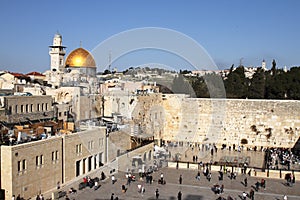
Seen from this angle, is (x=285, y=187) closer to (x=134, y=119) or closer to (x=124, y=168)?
(x=124, y=168)

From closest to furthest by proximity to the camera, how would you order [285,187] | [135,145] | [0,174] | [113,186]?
[0,174] → [113,186] → [285,187] → [135,145]

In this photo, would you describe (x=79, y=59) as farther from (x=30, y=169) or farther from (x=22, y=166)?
(x=22, y=166)

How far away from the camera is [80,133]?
1418 cm

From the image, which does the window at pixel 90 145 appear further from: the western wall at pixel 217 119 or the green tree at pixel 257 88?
the green tree at pixel 257 88

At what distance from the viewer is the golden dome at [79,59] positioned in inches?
1276

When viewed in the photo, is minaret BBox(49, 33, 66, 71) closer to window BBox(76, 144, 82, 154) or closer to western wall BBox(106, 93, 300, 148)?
western wall BBox(106, 93, 300, 148)

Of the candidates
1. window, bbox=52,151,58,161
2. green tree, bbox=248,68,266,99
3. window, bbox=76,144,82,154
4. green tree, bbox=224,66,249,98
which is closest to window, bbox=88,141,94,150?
window, bbox=76,144,82,154

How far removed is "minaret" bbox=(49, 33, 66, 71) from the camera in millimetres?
33250

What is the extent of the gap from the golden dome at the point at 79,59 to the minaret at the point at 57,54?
2.82 ft

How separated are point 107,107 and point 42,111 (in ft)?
21.8

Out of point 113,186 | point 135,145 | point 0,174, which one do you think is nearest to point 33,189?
point 0,174

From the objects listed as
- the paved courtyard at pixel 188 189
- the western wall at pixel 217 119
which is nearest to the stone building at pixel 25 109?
the paved courtyard at pixel 188 189

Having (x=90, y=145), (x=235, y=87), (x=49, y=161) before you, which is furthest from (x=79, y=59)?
(x=49, y=161)

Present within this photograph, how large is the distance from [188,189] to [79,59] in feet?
71.4
